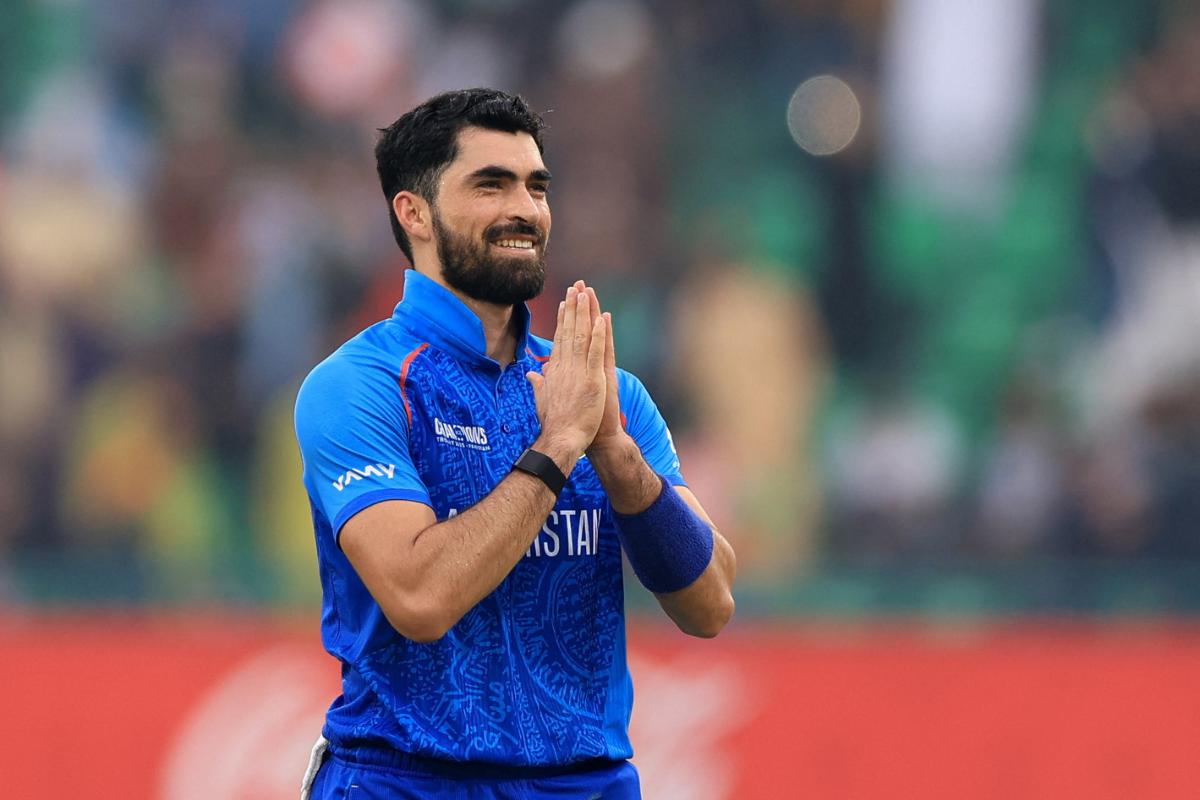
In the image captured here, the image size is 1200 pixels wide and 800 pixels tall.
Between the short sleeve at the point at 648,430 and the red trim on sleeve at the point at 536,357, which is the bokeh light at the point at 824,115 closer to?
the short sleeve at the point at 648,430

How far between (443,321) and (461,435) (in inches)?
9.9

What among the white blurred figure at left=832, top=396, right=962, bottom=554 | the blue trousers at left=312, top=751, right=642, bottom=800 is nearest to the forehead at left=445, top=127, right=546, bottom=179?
the blue trousers at left=312, top=751, right=642, bottom=800

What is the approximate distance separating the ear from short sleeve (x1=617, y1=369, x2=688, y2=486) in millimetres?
512

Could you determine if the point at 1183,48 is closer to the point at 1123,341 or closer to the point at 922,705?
the point at 1123,341

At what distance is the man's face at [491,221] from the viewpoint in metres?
3.65

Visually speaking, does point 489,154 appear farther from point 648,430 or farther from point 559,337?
point 648,430

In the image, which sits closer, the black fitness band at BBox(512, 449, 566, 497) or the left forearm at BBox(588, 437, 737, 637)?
the black fitness band at BBox(512, 449, 566, 497)

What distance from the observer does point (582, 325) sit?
3584 millimetres

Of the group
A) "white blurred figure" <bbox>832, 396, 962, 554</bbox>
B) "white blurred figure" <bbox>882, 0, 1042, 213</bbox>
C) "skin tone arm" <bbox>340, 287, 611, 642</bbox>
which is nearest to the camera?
"skin tone arm" <bbox>340, 287, 611, 642</bbox>

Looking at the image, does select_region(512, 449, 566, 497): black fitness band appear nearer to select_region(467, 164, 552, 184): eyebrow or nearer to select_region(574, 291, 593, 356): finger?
select_region(574, 291, 593, 356): finger

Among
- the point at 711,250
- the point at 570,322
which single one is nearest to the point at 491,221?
the point at 570,322

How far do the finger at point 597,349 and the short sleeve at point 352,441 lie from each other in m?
0.38

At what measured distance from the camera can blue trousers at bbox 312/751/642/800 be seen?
136 inches

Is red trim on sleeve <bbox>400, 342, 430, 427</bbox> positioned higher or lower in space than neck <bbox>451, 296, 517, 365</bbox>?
lower
